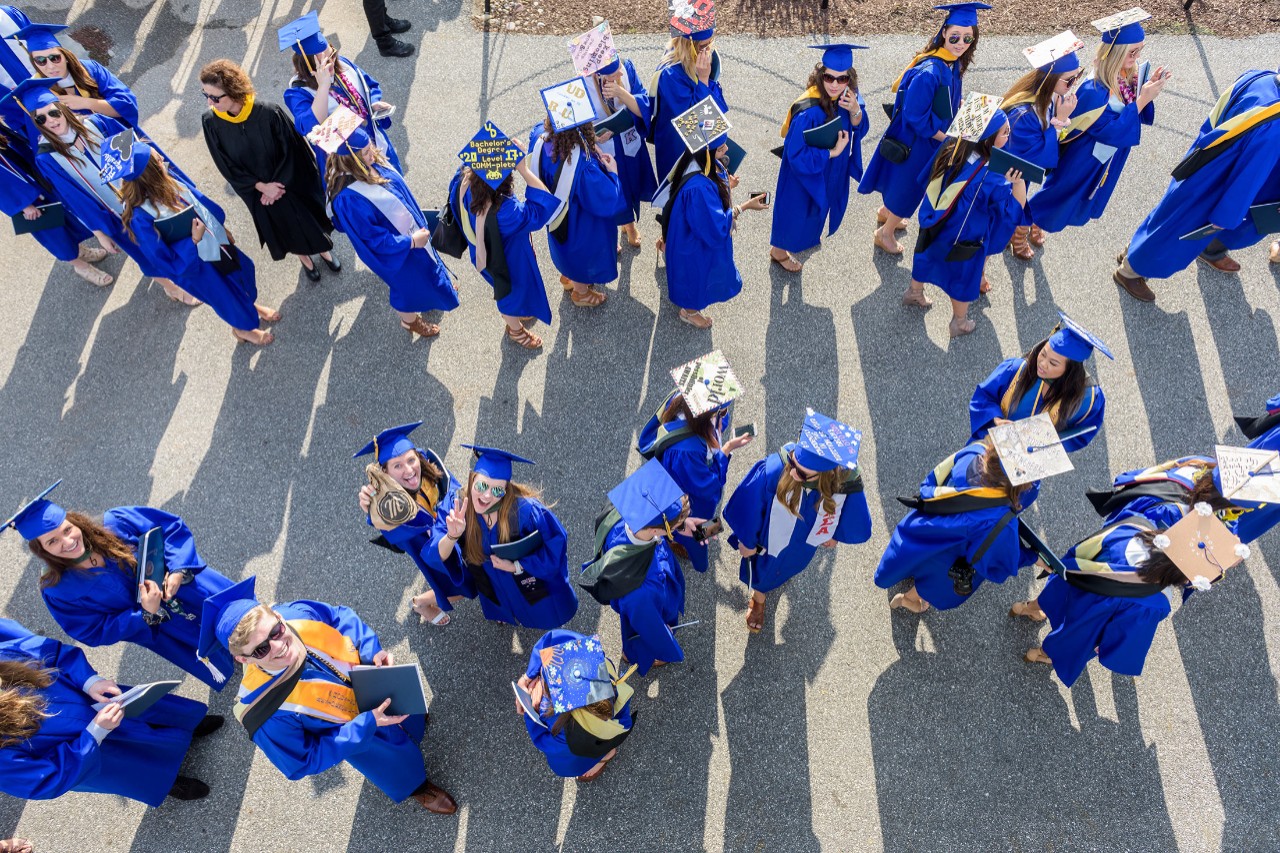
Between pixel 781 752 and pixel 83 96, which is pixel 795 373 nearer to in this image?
pixel 781 752

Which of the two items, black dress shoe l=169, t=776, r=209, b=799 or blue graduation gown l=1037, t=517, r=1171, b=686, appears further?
black dress shoe l=169, t=776, r=209, b=799

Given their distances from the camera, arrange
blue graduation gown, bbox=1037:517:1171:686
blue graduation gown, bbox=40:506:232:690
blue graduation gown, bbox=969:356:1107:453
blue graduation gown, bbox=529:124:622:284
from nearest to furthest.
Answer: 1. blue graduation gown, bbox=1037:517:1171:686
2. blue graduation gown, bbox=40:506:232:690
3. blue graduation gown, bbox=969:356:1107:453
4. blue graduation gown, bbox=529:124:622:284

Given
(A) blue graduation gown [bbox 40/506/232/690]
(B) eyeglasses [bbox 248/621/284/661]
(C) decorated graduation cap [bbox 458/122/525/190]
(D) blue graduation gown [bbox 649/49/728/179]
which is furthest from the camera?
(D) blue graduation gown [bbox 649/49/728/179]

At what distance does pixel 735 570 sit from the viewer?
4973 millimetres

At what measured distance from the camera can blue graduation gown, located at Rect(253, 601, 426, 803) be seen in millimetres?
3334

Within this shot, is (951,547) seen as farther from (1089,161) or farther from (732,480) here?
(1089,161)

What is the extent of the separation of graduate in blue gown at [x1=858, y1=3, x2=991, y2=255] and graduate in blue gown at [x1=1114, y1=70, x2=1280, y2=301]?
65.2 inches

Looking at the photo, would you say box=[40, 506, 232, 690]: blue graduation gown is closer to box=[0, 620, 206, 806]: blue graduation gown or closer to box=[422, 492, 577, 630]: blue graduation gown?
box=[0, 620, 206, 806]: blue graduation gown

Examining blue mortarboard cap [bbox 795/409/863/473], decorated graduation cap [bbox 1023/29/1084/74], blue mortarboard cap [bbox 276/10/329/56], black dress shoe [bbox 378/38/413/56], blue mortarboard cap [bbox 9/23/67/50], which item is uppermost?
blue mortarboard cap [bbox 9/23/67/50]

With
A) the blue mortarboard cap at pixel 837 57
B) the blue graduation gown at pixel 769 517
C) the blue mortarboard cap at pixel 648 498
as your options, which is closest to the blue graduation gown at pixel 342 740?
the blue mortarboard cap at pixel 648 498

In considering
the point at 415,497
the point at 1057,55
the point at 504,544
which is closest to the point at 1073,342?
the point at 1057,55

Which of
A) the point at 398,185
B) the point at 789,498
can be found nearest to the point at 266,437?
the point at 398,185

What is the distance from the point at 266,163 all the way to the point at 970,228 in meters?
4.96

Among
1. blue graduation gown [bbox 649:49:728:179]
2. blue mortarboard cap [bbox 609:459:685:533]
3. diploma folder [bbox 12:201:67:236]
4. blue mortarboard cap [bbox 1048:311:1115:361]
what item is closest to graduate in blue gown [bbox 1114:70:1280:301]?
blue mortarboard cap [bbox 1048:311:1115:361]
